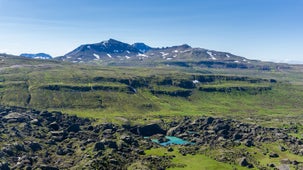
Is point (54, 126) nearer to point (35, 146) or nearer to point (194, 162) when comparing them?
point (35, 146)

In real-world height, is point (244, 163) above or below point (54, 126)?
below

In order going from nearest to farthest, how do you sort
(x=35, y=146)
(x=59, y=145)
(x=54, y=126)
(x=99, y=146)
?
(x=99, y=146) < (x=35, y=146) < (x=59, y=145) < (x=54, y=126)

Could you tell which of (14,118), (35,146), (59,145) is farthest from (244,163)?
(14,118)

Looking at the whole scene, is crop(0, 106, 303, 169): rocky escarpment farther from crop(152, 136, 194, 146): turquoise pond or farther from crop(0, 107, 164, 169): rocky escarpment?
crop(152, 136, 194, 146): turquoise pond

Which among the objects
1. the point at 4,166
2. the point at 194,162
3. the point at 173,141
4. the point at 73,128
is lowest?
the point at 173,141

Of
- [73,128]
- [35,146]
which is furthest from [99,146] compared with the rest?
[73,128]

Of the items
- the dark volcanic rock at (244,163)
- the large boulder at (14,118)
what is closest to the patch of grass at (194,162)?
the dark volcanic rock at (244,163)

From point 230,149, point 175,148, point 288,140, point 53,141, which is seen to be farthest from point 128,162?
point 288,140

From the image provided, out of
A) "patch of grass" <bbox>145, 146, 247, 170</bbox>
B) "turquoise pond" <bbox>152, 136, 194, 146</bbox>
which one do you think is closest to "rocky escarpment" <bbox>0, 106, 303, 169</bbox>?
"turquoise pond" <bbox>152, 136, 194, 146</bbox>

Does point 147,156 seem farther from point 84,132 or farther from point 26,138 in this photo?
point 26,138

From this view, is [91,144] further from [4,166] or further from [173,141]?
[173,141]

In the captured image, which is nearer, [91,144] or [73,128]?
[91,144]

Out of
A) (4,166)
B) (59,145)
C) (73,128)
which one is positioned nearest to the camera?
(4,166)
